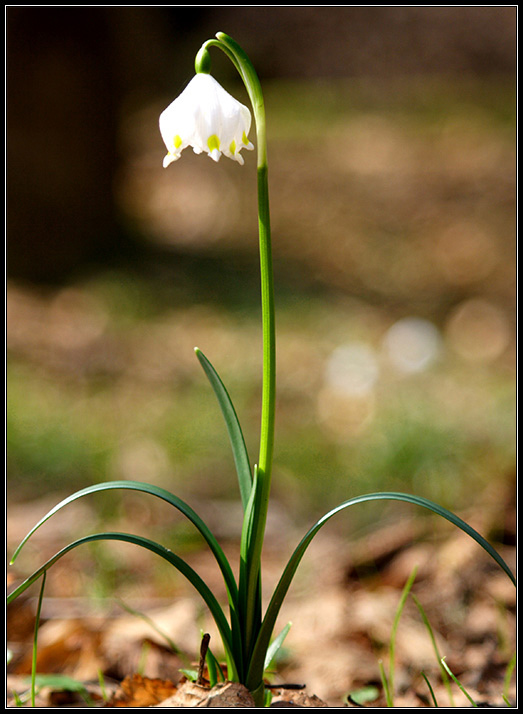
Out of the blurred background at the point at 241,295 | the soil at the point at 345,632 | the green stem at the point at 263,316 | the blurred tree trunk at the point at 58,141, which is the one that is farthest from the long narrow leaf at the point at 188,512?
the blurred tree trunk at the point at 58,141

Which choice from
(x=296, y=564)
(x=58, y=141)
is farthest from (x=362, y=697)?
(x=58, y=141)

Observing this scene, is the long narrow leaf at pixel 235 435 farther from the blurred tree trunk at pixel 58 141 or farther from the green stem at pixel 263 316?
the blurred tree trunk at pixel 58 141

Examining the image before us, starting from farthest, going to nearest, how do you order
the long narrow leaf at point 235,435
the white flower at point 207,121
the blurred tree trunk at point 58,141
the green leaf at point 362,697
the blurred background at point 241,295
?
the blurred tree trunk at point 58,141 → the blurred background at point 241,295 → the green leaf at point 362,697 → the long narrow leaf at point 235,435 → the white flower at point 207,121

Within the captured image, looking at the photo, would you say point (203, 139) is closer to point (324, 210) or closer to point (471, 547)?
point (471, 547)

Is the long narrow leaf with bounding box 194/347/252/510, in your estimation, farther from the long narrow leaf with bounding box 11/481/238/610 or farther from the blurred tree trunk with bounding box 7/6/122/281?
the blurred tree trunk with bounding box 7/6/122/281

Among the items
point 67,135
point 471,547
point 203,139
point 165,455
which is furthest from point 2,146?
point 67,135

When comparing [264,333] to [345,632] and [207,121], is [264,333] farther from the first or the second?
[345,632]
